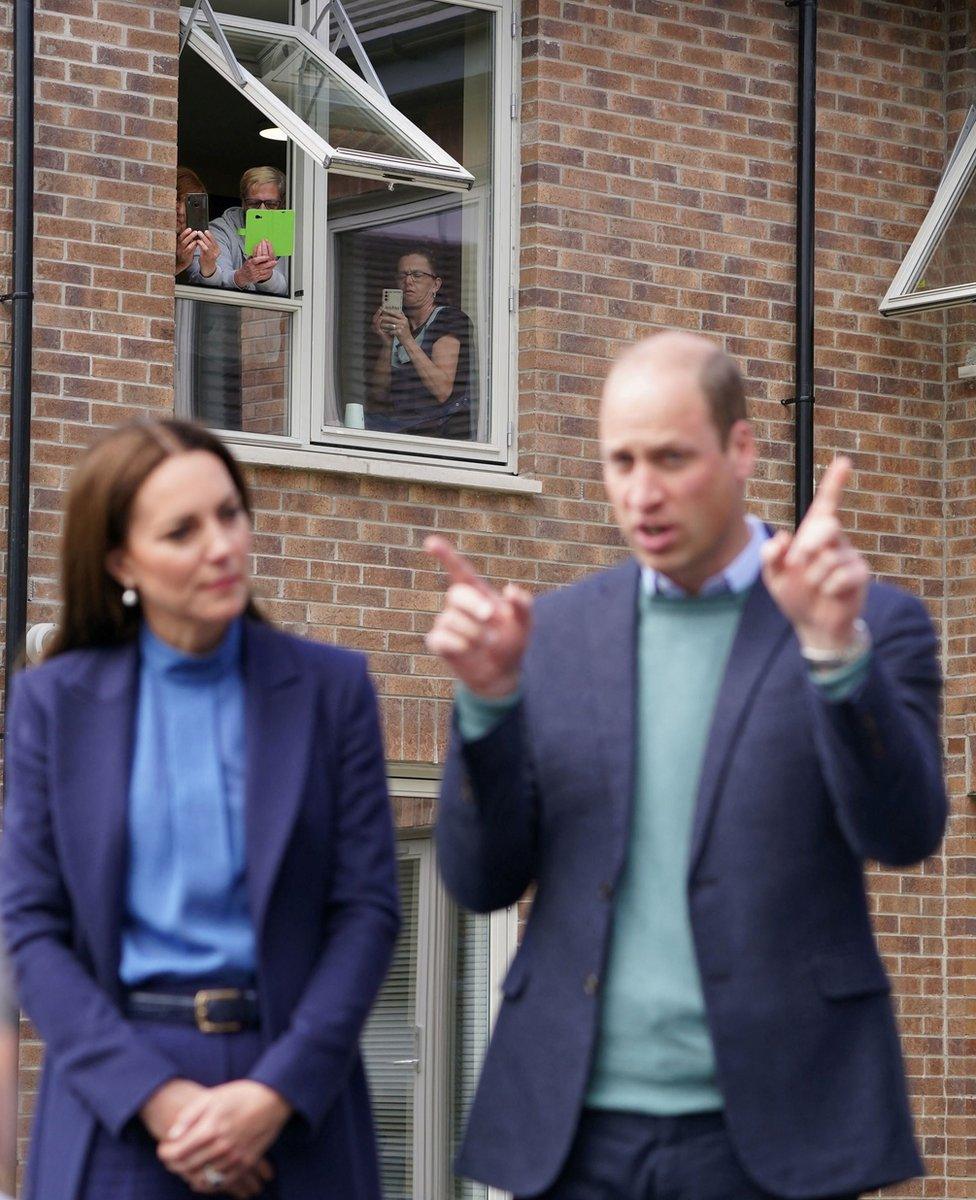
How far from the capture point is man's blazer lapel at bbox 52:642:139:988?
330 cm

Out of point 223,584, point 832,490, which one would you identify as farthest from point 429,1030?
point 832,490

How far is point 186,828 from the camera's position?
11.0 feet

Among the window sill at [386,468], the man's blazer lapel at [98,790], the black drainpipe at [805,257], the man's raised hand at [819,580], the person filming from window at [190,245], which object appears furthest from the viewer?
the black drainpipe at [805,257]

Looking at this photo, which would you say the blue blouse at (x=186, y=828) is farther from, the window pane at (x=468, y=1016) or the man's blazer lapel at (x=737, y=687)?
the window pane at (x=468, y=1016)

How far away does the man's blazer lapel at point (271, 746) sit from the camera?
130 inches

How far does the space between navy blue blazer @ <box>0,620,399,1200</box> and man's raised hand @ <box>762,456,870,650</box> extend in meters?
0.81

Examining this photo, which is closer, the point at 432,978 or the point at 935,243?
the point at 432,978

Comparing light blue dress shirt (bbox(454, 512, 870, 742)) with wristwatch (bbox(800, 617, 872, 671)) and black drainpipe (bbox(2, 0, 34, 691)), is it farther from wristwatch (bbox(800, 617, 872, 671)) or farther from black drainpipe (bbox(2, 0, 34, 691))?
black drainpipe (bbox(2, 0, 34, 691))

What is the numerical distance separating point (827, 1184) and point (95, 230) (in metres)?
5.49

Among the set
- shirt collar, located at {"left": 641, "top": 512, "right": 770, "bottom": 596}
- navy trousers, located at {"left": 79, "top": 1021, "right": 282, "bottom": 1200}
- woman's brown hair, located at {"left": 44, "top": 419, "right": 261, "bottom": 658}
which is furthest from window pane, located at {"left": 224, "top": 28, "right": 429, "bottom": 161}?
navy trousers, located at {"left": 79, "top": 1021, "right": 282, "bottom": 1200}

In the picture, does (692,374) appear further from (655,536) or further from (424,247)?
(424,247)

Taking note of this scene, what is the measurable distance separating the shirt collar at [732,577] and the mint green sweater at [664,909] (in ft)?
0.05

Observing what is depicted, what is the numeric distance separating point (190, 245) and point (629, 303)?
65.4 inches

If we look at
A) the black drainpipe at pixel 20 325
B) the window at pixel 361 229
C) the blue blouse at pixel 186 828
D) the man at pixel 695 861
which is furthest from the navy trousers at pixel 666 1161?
the window at pixel 361 229
